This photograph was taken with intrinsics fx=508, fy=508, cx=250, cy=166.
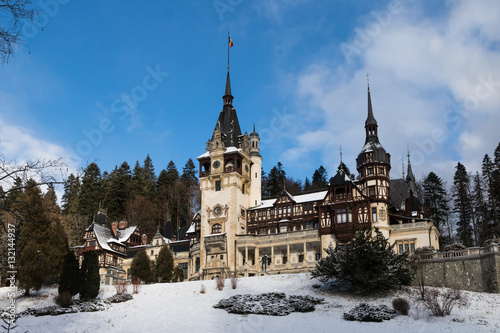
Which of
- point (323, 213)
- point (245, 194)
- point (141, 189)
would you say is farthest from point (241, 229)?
point (141, 189)

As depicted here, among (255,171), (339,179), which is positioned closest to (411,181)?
(339,179)

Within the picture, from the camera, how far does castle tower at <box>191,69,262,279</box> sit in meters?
58.5

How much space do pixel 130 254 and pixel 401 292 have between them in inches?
1830

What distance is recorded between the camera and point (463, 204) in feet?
221

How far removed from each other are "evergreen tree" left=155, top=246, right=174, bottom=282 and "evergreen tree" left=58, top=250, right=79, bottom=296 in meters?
16.7

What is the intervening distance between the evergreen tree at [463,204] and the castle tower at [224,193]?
27060 mm

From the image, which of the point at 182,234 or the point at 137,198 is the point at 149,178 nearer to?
the point at 137,198

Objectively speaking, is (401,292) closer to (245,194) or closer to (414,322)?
(414,322)

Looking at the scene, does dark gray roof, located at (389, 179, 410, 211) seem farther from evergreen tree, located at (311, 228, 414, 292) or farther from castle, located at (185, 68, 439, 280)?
evergreen tree, located at (311, 228, 414, 292)

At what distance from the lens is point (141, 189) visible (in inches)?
3460

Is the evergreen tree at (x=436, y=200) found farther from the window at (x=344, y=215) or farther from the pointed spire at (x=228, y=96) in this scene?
the pointed spire at (x=228, y=96)

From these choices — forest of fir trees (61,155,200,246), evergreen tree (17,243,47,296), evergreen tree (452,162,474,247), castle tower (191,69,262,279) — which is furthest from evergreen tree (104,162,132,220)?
evergreen tree (452,162,474,247)

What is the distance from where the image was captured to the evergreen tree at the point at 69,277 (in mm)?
37156

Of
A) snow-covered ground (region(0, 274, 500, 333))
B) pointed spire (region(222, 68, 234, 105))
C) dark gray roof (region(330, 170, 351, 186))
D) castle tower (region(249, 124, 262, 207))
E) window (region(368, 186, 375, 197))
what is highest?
pointed spire (region(222, 68, 234, 105))
